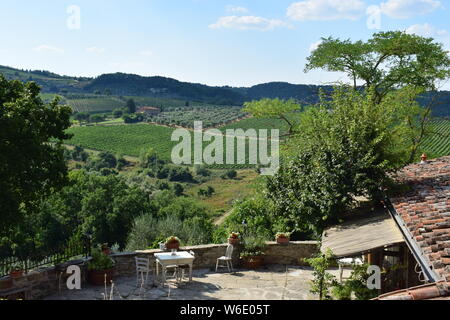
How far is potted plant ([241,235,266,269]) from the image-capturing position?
11.2m

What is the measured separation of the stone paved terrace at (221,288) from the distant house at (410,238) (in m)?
1.50

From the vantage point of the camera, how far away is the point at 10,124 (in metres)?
8.61

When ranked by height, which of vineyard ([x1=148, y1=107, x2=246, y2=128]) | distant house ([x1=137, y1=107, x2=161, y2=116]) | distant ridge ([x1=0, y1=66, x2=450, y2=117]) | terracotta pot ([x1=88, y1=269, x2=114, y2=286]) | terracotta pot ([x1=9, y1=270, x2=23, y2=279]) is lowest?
terracotta pot ([x1=88, y1=269, x2=114, y2=286])

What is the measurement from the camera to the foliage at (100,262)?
949cm

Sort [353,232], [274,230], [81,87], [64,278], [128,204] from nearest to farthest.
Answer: [353,232] < [64,278] < [274,230] < [128,204] < [81,87]

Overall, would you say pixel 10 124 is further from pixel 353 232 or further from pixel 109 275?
pixel 353 232

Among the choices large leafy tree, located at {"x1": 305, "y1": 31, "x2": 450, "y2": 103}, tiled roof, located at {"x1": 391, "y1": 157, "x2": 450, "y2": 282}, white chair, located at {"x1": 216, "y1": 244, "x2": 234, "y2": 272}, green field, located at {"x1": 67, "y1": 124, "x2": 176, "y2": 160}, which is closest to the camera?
tiled roof, located at {"x1": 391, "y1": 157, "x2": 450, "y2": 282}

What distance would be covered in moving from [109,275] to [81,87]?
A: 477ft

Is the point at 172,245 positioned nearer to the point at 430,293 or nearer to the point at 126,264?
the point at 126,264

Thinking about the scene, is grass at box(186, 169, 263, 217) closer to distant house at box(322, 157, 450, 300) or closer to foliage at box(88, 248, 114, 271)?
foliage at box(88, 248, 114, 271)

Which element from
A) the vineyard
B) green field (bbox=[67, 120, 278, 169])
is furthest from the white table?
the vineyard

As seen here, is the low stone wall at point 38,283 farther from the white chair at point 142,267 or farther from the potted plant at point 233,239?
the potted plant at point 233,239

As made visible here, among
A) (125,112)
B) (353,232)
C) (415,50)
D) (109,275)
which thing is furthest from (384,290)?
(125,112)

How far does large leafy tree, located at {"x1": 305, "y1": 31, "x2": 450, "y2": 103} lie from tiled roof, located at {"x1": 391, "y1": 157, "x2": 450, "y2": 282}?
31.9ft
